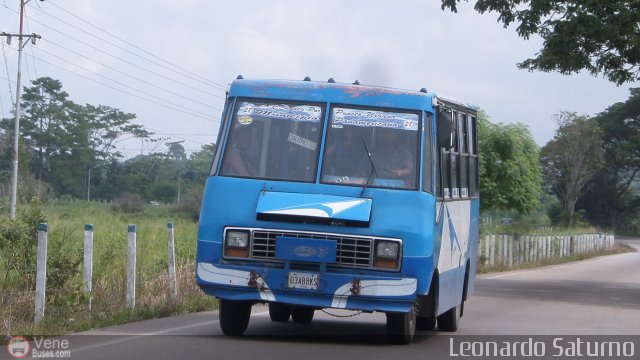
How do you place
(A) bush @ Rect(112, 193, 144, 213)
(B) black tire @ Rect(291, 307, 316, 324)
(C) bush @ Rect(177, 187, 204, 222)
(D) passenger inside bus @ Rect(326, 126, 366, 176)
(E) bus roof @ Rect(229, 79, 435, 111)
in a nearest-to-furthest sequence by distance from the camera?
(D) passenger inside bus @ Rect(326, 126, 366, 176)
(E) bus roof @ Rect(229, 79, 435, 111)
(B) black tire @ Rect(291, 307, 316, 324)
(C) bush @ Rect(177, 187, 204, 222)
(A) bush @ Rect(112, 193, 144, 213)

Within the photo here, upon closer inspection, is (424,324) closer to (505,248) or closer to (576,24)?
(576,24)

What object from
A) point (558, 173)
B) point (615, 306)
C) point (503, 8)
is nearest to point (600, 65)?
point (503, 8)

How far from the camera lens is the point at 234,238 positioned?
11000 mm

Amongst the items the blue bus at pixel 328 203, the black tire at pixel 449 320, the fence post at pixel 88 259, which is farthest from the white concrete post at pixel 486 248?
the fence post at pixel 88 259

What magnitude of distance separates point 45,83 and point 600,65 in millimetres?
32983

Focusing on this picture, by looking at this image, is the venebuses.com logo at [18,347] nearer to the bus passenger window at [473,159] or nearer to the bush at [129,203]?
the bus passenger window at [473,159]

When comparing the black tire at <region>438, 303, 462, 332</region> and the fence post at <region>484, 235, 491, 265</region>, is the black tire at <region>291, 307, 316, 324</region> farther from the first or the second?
the fence post at <region>484, 235, 491, 265</region>

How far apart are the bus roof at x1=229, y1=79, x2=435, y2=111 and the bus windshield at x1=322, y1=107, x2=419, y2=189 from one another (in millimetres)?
109

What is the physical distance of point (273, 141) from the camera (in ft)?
38.1

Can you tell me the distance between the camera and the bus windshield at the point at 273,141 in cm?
1146

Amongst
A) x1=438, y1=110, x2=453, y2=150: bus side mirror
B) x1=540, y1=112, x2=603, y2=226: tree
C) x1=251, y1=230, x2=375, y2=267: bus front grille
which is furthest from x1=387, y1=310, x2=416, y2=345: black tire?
x1=540, y1=112, x2=603, y2=226: tree

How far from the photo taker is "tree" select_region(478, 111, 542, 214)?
35844 millimetres

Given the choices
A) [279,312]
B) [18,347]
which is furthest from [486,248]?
[18,347]

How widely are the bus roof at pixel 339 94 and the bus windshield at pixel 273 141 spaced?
11 centimetres
